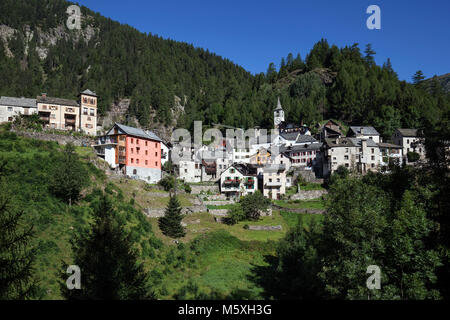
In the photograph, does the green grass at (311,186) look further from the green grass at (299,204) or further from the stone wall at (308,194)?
the green grass at (299,204)

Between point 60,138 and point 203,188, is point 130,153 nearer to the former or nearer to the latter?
point 60,138

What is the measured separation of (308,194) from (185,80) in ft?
396

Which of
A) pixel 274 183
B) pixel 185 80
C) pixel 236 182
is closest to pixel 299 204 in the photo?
pixel 274 183

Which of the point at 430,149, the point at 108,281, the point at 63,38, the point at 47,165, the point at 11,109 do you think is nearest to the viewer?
the point at 108,281

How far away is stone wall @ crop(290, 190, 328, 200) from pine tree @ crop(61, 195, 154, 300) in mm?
45079

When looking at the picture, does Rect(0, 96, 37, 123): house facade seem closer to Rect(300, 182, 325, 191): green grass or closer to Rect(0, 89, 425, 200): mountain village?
Rect(0, 89, 425, 200): mountain village

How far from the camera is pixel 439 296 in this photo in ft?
70.9

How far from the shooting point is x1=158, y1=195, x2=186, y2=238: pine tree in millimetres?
42219

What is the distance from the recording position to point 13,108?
67625mm

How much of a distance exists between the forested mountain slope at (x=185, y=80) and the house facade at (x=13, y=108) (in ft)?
158

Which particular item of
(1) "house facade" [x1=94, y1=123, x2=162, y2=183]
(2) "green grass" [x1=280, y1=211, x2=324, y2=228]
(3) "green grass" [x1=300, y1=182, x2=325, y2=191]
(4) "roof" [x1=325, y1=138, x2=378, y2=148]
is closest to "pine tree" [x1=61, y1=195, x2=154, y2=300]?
(2) "green grass" [x1=280, y1=211, x2=324, y2=228]
